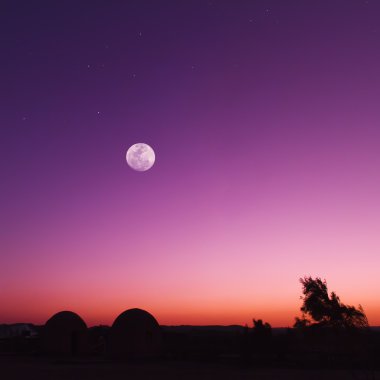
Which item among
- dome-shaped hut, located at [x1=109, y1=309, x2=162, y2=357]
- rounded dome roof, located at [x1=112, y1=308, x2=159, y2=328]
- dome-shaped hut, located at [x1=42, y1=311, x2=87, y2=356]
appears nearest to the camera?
dome-shaped hut, located at [x1=109, y1=309, x2=162, y2=357]

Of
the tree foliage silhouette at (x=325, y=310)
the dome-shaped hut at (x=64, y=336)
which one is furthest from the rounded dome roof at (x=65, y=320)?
the tree foliage silhouette at (x=325, y=310)

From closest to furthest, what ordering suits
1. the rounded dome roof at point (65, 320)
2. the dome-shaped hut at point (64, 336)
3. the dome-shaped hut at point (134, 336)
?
1. the dome-shaped hut at point (134, 336)
2. the dome-shaped hut at point (64, 336)
3. the rounded dome roof at point (65, 320)

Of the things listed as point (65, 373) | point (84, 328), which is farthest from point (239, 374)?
point (84, 328)

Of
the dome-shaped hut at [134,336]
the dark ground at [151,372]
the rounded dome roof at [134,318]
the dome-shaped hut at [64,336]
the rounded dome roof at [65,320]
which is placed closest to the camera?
the dark ground at [151,372]

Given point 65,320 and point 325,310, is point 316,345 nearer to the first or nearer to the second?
point 325,310

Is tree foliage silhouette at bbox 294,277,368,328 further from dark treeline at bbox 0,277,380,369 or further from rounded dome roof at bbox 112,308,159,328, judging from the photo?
rounded dome roof at bbox 112,308,159,328

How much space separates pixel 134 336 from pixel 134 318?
4.32 ft

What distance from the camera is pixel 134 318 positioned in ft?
111

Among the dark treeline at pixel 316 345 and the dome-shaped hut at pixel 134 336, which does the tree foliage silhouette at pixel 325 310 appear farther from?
the dome-shaped hut at pixel 134 336

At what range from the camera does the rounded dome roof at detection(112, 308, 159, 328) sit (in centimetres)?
3353

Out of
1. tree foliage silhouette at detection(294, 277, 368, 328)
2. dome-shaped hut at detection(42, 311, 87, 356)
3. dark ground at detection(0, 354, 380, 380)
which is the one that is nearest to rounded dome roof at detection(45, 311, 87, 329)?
dome-shaped hut at detection(42, 311, 87, 356)

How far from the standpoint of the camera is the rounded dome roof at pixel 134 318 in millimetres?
33531

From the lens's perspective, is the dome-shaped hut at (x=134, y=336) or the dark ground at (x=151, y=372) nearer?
the dark ground at (x=151, y=372)

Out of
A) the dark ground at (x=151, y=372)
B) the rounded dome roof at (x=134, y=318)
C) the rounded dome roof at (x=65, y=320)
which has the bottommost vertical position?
the dark ground at (x=151, y=372)
